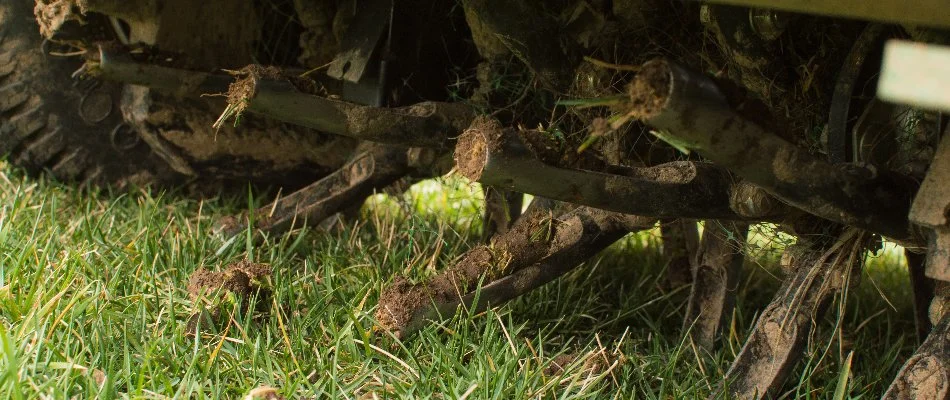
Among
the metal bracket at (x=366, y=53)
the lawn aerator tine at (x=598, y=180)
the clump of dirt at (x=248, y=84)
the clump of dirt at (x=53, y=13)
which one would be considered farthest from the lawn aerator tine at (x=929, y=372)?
the clump of dirt at (x=53, y=13)

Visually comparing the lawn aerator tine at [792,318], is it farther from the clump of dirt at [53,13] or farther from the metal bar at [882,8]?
the clump of dirt at [53,13]

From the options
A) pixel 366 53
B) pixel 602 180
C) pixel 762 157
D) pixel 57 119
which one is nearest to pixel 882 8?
pixel 762 157

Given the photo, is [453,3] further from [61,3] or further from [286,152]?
[61,3]


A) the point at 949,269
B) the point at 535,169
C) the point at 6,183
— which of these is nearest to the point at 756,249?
the point at 949,269

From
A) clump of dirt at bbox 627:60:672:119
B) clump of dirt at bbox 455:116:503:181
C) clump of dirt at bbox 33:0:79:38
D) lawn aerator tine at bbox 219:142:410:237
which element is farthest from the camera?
lawn aerator tine at bbox 219:142:410:237

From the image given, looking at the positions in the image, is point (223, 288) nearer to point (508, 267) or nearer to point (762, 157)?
point (508, 267)

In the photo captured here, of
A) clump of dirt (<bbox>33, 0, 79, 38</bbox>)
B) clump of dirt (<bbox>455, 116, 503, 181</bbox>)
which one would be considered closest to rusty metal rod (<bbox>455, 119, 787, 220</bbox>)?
clump of dirt (<bbox>455, 116, 503, 181</bbox>)

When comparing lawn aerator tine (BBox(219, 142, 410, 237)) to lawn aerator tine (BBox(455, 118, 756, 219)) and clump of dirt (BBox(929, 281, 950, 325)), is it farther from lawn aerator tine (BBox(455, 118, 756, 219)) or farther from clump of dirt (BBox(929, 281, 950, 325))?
clump of dirt (BBox(929, 281, 950, 325))
